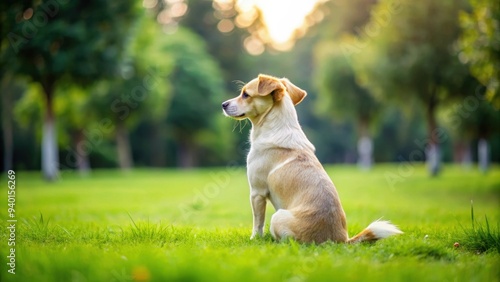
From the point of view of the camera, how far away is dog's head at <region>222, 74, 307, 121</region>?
6.73m

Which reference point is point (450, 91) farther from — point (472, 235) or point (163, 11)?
point (163, 11)

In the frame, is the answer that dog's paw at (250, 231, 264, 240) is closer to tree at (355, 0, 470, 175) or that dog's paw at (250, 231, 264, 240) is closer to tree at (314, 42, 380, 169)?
tree at (355, 0, 470, 175)

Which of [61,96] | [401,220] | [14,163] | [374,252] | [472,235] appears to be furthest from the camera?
[14,163]

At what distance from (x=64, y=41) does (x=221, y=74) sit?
40.7 metres

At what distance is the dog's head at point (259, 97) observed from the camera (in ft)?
22.1

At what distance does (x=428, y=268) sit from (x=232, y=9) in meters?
62.1

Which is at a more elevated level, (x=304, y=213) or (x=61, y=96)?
(x=61, y=96)

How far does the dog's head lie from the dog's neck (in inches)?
3.2

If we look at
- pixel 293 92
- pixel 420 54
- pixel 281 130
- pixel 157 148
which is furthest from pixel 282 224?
pixel 157 148

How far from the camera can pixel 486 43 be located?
55.4 feet

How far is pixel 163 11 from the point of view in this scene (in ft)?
198

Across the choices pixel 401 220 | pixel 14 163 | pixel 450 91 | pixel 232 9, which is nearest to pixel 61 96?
pixel 14 163

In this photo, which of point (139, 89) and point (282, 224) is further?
point (139, 89)

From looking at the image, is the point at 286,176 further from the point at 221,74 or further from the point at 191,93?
the point at 221,74
